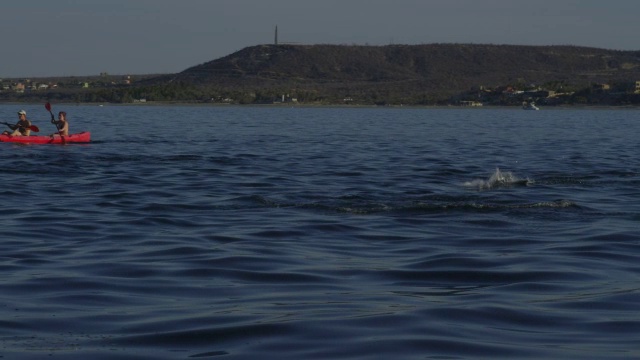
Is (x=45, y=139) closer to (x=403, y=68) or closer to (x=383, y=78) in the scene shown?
(x=383, y=78)

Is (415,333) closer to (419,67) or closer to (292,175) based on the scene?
(292,175)

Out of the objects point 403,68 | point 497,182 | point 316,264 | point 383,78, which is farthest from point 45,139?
point 403,68

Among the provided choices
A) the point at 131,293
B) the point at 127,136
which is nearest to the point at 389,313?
the point at 131,293

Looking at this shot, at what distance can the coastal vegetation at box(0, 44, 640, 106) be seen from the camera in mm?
132125

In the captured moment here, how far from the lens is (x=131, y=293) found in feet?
32.7

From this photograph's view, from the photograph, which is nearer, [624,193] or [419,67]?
[624,193]

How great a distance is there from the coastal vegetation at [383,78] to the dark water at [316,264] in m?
103

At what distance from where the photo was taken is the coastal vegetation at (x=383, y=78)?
433 feet

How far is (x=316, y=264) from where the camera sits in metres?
11.8

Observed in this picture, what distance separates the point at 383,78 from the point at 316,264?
525 feet

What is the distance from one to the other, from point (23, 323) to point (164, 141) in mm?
31131

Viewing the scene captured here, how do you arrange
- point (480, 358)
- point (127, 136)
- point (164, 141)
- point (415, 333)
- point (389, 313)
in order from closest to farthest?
point (480, 358)
point (415, 333)
point (389, 313)
point (164, 141)
point (127, 136)

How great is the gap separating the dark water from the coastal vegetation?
4039 inches

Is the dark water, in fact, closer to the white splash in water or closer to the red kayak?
the white splash in water
